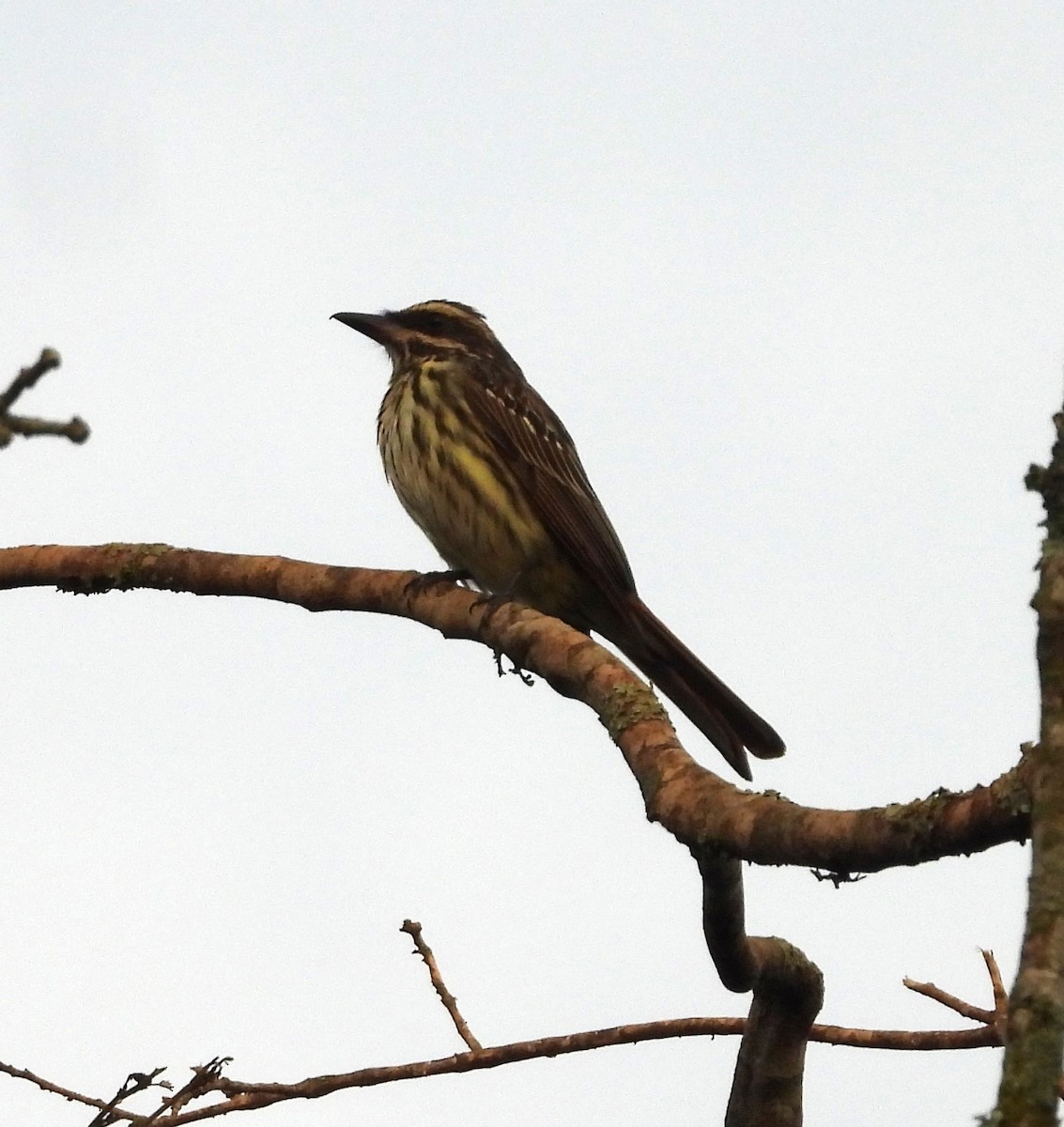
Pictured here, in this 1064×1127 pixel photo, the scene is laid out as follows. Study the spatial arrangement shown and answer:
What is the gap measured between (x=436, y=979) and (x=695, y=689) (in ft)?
6.55

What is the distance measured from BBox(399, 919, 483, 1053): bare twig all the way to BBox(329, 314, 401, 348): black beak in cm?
386

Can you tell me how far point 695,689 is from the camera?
6461mm

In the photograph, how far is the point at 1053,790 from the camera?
2.03m

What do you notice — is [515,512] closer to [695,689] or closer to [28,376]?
[695,689]

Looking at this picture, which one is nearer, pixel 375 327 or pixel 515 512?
pixel 515 512

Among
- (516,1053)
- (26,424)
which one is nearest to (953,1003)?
(516,1053)

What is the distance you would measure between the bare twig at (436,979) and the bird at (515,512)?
1.81 metres

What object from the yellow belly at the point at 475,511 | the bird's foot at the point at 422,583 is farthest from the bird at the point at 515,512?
the bird's foot at the point at 422,583

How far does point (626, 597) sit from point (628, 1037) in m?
2.54

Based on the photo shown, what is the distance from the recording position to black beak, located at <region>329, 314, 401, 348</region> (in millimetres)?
8086

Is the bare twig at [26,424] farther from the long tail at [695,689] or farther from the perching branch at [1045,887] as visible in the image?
the long tail at [695,689]

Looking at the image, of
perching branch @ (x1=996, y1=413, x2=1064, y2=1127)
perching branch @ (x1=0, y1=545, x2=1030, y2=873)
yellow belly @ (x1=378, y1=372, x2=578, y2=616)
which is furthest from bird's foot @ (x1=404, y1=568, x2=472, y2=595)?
perching branch @ (x1=996, y1=413, x2=1064, y2=1127)

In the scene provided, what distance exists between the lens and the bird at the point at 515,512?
22.3ft

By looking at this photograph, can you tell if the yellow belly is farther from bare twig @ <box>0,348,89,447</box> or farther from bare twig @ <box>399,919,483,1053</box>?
bare twig @ <box>0,348,89,447</box>
